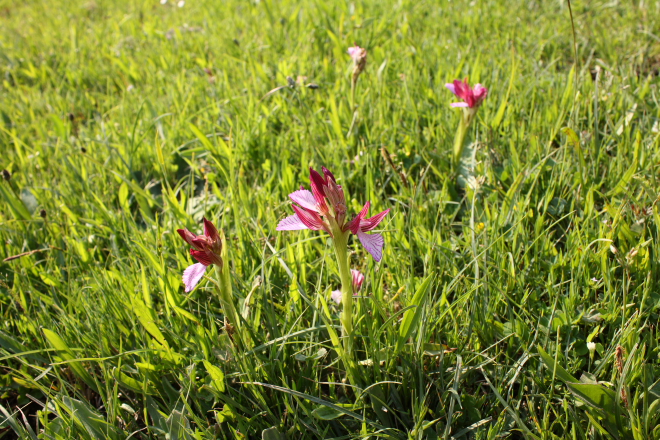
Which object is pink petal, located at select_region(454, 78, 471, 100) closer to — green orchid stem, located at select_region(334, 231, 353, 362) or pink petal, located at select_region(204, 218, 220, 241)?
green orchid stem, located at select_region(334, 231, 353, 362)

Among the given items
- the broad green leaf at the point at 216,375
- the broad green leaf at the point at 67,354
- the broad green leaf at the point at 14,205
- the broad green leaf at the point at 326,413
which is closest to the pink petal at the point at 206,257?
the broad green leaf at the point at 216,375

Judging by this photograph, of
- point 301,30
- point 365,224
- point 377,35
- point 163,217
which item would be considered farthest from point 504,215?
point 301,30

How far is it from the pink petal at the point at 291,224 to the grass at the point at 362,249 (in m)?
0.23

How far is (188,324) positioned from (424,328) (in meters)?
0.72

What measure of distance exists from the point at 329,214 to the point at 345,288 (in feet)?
0.67

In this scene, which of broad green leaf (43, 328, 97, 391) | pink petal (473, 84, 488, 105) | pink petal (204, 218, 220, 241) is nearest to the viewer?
pink petal (204, 218, 220, 241)

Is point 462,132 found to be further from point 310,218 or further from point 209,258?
point 209,258

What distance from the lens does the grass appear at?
1238 millimetres

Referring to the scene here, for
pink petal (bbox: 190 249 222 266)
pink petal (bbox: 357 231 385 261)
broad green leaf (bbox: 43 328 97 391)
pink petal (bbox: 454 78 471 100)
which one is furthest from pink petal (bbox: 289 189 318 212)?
pink petal (bbox: 454 78 471 100)

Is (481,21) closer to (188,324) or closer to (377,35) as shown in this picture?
(377,35)

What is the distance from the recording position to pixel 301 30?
10.8 feet

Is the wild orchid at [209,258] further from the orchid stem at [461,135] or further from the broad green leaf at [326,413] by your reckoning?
the orchid stem at [461,135]

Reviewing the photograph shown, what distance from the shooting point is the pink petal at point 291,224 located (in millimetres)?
1070

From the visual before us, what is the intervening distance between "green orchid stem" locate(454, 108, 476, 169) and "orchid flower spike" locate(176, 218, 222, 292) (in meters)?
1.09
